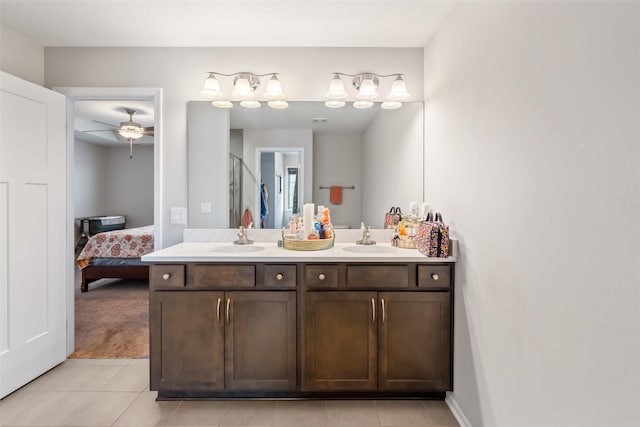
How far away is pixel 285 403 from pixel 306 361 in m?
0.29

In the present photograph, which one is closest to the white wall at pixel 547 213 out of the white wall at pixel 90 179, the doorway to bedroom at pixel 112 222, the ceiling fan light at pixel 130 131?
the doorway to bedroom at pixel 112 222

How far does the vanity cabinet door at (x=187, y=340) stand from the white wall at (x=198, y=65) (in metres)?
1.41

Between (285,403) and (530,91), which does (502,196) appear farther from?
(285,403)

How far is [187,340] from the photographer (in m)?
2.01

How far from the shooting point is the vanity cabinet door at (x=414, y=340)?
202 cm

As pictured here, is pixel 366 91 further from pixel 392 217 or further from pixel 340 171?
pixel 392 217

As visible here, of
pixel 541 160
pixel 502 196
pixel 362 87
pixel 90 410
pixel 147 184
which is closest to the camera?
pixel 541 160

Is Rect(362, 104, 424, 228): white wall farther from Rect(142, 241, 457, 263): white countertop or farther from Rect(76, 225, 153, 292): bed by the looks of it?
Rect(76, 225, 153, 292): bed

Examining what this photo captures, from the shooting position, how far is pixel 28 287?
226 centimetres

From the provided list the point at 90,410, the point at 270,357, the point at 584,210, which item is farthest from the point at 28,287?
the point at 584,210

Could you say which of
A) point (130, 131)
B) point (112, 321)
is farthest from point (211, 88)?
point (130, 131)

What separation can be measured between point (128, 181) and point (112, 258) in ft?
11.2

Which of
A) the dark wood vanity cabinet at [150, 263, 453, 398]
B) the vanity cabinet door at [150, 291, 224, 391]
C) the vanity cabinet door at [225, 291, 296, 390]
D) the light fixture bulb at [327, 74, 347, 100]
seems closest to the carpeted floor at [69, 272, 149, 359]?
the vanity cabinet door at [150, 291, 224, 391]

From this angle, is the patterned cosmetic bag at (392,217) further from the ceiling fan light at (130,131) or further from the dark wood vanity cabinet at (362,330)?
the ceiling fan light at (130,131)
